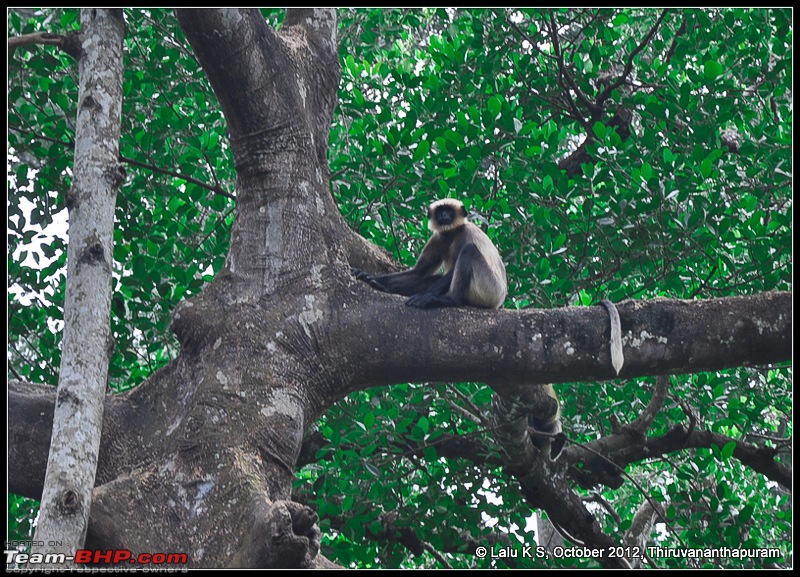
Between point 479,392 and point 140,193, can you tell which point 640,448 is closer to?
point 479,392

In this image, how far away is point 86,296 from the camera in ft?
11.4

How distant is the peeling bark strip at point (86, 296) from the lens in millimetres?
3088

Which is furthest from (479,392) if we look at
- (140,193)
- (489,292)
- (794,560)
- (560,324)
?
(140,193)

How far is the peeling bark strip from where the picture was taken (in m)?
3.09

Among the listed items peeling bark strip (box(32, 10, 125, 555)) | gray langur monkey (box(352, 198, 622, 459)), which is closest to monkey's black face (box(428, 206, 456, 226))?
gray langur monkey (box(352, 198, 622, 459))

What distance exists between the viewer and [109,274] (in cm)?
361

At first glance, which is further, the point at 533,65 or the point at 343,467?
the point at 533,65

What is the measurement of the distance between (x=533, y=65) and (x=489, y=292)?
2119mm

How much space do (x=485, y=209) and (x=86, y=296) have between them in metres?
3.37

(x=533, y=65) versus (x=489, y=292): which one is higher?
(x=533, y=65)

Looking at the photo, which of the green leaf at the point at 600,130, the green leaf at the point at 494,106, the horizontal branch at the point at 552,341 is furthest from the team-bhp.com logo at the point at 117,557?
the green leaf at the point at 600,130

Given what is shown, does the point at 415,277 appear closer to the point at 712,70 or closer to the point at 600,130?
the point at 600,130

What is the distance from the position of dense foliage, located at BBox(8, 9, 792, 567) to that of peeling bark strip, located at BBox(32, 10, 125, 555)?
1274mm

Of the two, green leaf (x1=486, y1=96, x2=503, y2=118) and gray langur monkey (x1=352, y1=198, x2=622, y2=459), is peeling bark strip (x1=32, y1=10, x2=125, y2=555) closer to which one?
gray langur monkey (x1=352, y1=198, x2=622, y2=459)
